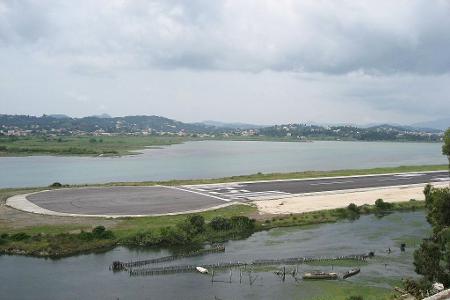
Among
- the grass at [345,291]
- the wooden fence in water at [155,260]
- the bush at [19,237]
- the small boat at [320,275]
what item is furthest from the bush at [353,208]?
the bush at [19,237]

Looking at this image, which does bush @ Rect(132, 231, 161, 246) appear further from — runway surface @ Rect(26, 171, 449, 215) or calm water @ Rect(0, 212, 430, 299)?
runway surface @ Rect(26, 171, 449, 215)

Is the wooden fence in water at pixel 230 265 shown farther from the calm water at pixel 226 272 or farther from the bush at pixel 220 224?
the bush at pixel 220 224

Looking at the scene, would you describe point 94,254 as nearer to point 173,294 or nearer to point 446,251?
point 173,294

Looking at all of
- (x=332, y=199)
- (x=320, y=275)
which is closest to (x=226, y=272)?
(x=320, y=275)

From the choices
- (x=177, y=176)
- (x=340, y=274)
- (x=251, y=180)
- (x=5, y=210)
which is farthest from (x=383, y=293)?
(x=177, y=176)

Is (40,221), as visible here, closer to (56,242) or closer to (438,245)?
(56,242)

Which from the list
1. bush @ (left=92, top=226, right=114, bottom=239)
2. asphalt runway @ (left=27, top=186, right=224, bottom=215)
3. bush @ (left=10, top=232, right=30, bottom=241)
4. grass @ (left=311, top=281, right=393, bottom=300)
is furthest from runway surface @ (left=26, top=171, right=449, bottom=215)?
grass @ (left=311, top=281, right=393, bottom=300)
